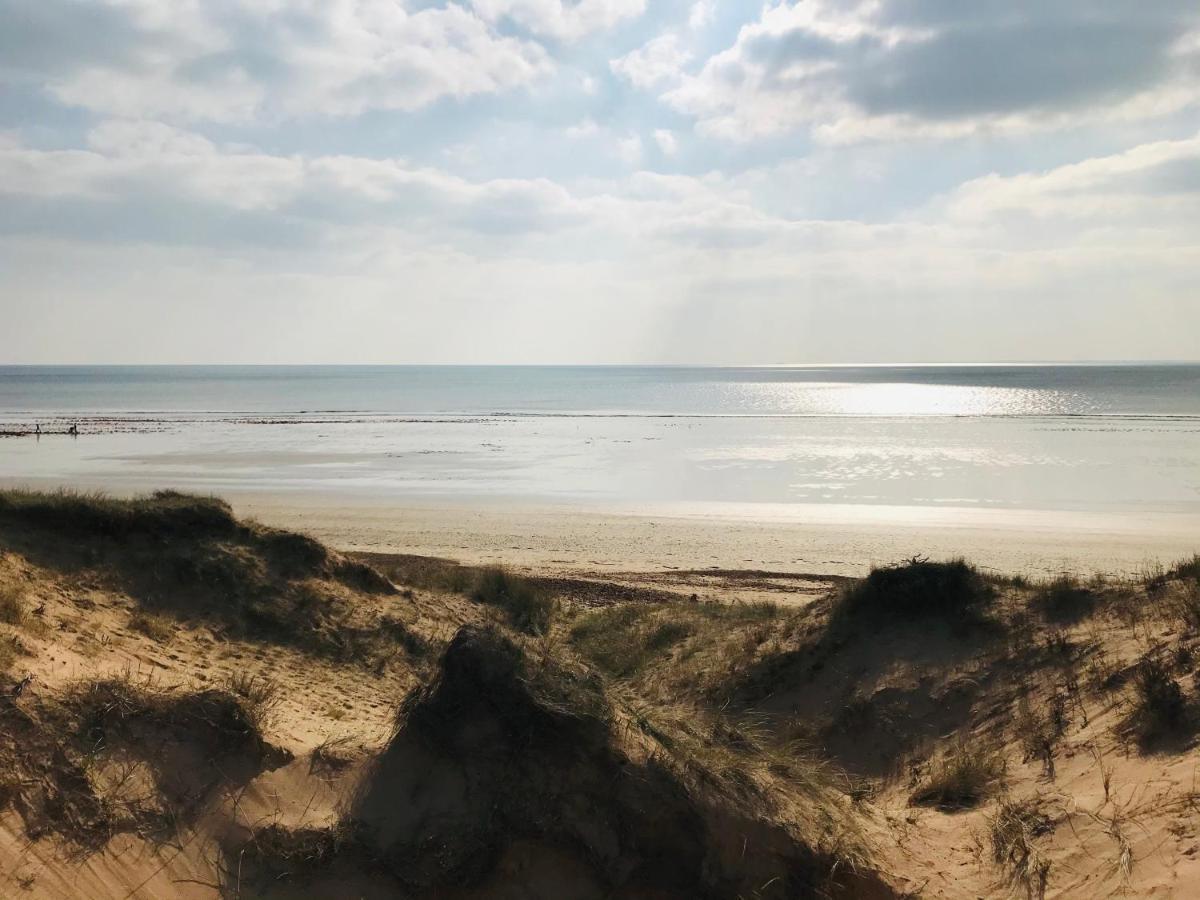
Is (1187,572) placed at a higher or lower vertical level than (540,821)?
higher

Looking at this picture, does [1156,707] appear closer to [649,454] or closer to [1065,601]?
[1065,601]

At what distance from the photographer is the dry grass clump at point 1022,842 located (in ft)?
21.4

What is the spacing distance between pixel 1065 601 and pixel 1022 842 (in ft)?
18.8

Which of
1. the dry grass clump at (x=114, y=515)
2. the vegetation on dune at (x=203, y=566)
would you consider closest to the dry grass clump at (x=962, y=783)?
the vegetation on dune at (x=203, y=566)

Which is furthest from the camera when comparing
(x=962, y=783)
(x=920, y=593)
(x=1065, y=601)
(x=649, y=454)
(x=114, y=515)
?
(x=649, y=454)

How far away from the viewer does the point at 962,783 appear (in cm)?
838

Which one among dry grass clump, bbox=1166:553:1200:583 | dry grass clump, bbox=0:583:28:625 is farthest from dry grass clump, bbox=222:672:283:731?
dry grass clump, bbox=1166:553:1200:583

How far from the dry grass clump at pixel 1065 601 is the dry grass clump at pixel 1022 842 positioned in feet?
14.9

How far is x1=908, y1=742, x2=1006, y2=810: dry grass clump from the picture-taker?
824 centimetres

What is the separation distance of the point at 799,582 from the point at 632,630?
6.62 metres

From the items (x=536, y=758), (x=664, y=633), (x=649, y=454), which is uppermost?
(x=649, y=454)

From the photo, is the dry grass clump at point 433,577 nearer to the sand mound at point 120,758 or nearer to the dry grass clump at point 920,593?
the dry grass clump at point 920,593

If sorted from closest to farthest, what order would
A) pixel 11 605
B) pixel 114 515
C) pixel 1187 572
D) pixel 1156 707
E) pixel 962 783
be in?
pixel 1156 707 → pixel 962 783 → pixel 11 605 → pixel 1187 572 → pixel 114 515

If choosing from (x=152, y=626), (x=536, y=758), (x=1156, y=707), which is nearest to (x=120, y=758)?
(x=536, y=758)
